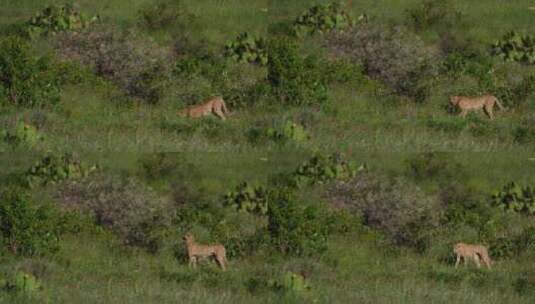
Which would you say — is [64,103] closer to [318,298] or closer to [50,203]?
[50,203]

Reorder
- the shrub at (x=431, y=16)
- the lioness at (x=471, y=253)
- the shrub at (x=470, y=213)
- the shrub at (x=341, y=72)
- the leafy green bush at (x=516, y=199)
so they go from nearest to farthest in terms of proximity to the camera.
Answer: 1. the lioness at (x=471, y=253)
2. the shrub at (x=470, y=213)
3. the leafy green bush at (x=516, y=199)
4. the shrub at (x=341, y=72)
5. the shrub at (x=431, y=16)

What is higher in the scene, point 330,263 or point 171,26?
point 171,26

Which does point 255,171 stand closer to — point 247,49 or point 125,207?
point 125,207

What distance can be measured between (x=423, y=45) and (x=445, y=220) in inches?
128

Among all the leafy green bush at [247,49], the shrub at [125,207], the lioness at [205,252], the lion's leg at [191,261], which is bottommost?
the lion's leg at [191,261]

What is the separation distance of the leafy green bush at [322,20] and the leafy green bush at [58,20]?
130 inches

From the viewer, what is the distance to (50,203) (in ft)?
137

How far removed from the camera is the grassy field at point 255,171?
133 ft

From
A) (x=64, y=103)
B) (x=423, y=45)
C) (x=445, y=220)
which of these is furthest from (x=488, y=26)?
(x=64, y=103)

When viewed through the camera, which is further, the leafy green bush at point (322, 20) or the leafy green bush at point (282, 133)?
the leafy green bush at point (322, 20)

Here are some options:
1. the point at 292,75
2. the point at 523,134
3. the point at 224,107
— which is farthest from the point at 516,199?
the point at 224,107

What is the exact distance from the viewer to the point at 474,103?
43250 millimetres

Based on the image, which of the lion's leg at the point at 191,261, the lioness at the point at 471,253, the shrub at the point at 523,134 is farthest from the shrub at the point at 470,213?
the lion's leg at the point at 191,261

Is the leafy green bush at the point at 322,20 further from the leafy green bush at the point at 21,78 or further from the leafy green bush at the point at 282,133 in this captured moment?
the leafy green bush at the point at 21,78
